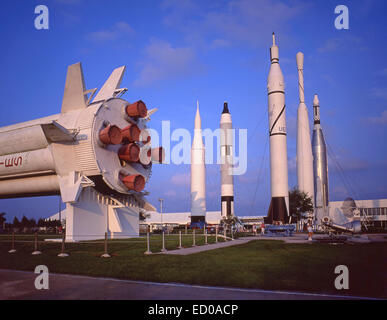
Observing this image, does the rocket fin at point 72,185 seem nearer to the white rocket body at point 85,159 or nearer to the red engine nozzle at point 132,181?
the white rocket body at point 85,159

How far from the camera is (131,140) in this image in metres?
29.2

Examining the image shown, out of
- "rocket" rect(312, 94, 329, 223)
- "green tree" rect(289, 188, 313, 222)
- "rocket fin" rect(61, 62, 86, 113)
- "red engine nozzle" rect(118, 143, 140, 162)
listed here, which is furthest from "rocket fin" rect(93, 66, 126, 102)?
"rocket" rect(312, 94, 329, 223)

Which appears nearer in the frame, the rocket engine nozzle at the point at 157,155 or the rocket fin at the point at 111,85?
the rocket fin at the point at 111,85

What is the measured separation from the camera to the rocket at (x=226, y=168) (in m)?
53.0

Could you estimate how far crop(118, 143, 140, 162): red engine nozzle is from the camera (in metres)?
29.0

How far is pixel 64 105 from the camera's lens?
29750mm

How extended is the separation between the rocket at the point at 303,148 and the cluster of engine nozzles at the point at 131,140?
111ft

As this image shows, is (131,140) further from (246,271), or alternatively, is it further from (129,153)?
(246,271)

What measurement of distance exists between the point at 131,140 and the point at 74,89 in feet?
21.5

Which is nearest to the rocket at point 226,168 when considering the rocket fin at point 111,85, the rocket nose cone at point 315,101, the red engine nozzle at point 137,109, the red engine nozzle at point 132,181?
the rocket nose cone at point 315,101

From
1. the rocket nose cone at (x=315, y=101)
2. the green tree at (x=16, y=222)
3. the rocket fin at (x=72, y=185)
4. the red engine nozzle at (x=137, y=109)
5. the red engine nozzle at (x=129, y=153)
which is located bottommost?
the green tree at (x=16, y=222)

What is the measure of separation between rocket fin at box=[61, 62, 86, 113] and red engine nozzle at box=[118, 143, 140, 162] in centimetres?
494
